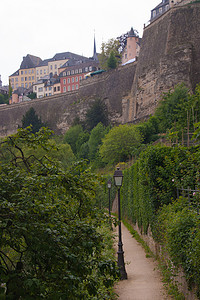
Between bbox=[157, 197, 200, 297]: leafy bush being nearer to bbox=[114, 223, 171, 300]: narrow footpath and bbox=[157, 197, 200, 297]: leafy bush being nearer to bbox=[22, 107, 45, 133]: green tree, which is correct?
bbox=[114, 223, 171, 300]: narrow footpath

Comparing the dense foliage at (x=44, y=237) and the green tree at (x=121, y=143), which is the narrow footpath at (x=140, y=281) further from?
the green tree at (x=121, y=143)

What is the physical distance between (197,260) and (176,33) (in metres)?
39.4

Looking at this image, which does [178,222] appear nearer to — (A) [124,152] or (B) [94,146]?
(A) [124,152]

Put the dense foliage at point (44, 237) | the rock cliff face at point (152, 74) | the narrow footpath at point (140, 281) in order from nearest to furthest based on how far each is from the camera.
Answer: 1. the dense foliage at point (44, 237)
2. the narrow footpath at point (140, 281)
3. the rock cliff face at point (152, 74)

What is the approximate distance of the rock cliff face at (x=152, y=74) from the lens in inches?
1631

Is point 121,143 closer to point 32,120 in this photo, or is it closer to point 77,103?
point 77,103

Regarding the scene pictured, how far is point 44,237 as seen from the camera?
4148mm

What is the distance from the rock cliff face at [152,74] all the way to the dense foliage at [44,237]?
121 feet

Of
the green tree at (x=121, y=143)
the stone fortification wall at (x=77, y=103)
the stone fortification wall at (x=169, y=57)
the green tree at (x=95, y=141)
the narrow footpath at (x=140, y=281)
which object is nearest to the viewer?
the narrow footpath at (x=140, y=281)

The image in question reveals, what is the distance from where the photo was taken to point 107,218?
211 inches

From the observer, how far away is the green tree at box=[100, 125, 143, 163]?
4088 centimetres

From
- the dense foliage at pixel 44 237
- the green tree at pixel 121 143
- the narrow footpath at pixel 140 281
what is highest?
the green tree at pixel 121 143

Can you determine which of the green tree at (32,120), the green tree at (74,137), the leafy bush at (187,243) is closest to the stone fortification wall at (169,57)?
the green tree at (74,137)

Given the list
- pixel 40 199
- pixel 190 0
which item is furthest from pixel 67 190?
pixel 190 0
